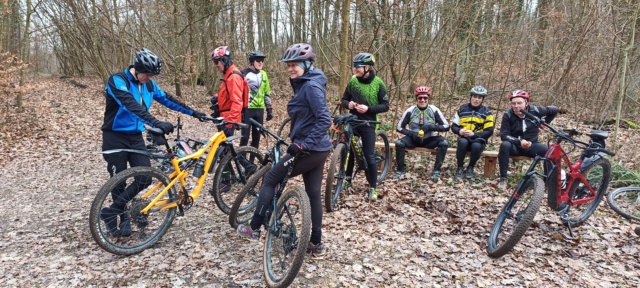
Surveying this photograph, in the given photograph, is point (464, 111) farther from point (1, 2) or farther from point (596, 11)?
point (1, 2)

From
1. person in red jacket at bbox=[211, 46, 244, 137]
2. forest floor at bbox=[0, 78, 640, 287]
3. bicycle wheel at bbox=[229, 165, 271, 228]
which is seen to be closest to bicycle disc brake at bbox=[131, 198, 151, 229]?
forest floor at bbox=[0, 78, 640, 287]

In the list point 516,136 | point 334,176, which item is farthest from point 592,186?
point 334,176

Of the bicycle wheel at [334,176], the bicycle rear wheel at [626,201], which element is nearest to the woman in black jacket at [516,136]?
the bicycle rear wheel at [626,201]

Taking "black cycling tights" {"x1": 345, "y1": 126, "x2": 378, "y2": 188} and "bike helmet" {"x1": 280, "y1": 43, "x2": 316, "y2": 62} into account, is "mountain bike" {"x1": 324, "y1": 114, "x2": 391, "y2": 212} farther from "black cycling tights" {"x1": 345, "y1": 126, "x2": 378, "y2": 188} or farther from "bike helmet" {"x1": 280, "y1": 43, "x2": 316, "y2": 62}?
"bike helmet" {"x1": 280, "y1": 43, "x2": 316, "y2": 62}

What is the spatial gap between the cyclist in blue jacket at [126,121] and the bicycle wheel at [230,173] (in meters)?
0.87

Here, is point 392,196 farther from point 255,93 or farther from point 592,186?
point 255,93

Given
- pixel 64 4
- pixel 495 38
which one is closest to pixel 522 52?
pixel 495 38

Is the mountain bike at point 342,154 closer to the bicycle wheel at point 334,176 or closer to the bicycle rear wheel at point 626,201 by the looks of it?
the bicycle wheel at point 334,176

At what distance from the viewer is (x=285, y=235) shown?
3.38 m

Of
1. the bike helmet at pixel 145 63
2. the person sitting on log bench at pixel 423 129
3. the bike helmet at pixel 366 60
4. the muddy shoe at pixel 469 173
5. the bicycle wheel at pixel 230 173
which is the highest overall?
the bike helmet at pixel 366 60

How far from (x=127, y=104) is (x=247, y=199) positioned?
65.3 inches

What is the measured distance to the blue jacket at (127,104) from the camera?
3.72 metres

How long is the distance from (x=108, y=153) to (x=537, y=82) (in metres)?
10.1

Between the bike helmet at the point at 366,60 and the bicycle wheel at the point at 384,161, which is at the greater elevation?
the bike helmet at the point at 366,60
